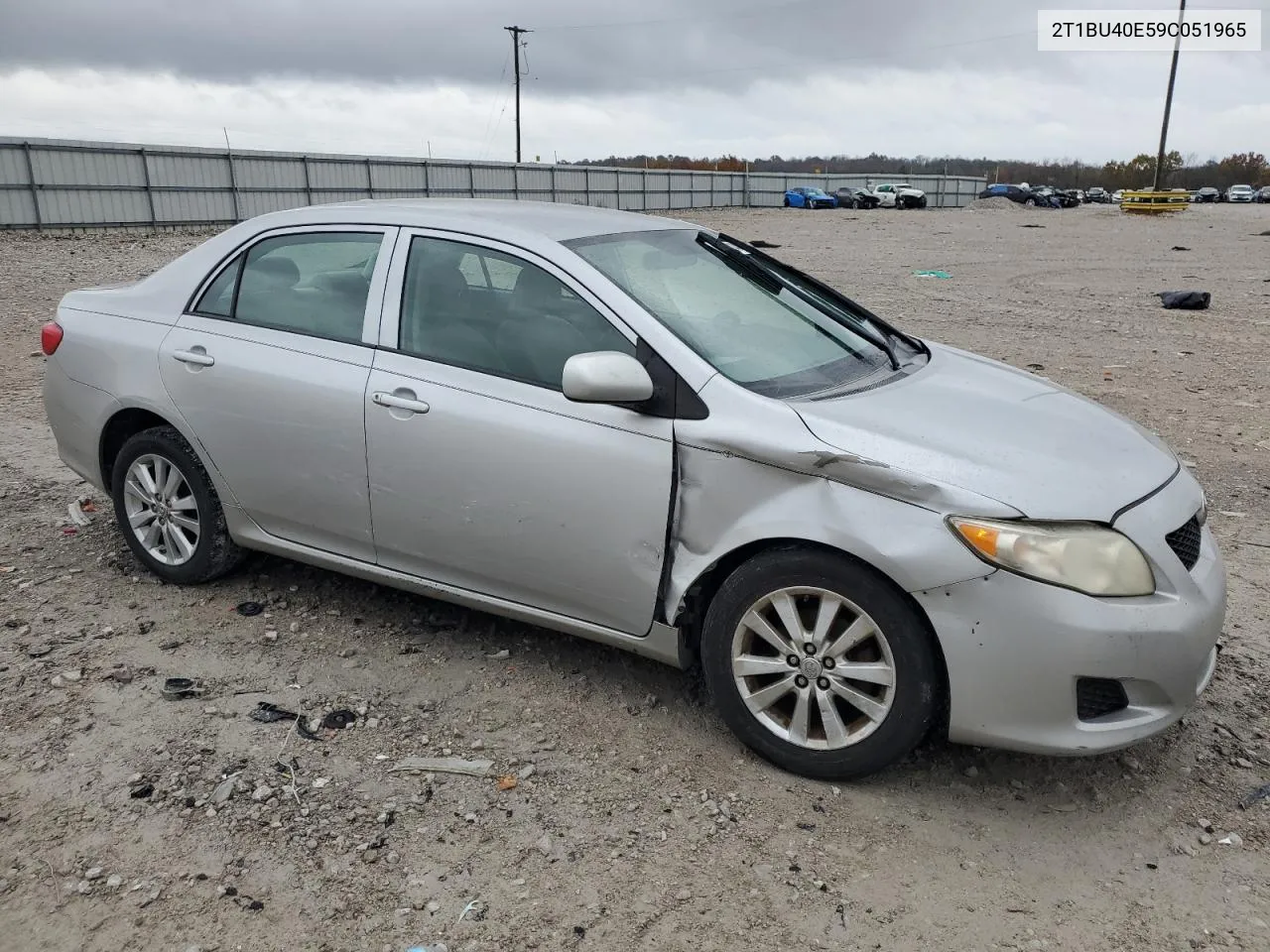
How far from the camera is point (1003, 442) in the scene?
119 inches

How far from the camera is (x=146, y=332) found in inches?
169

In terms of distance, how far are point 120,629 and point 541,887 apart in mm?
2371

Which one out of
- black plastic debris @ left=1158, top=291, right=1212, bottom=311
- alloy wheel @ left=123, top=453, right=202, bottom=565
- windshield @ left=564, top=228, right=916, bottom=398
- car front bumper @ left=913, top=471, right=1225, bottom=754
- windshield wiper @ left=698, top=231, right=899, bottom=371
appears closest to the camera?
car front bumper @ left=913, top=471, right=1225, bottom=754

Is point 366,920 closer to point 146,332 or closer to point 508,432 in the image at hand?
point 508,432

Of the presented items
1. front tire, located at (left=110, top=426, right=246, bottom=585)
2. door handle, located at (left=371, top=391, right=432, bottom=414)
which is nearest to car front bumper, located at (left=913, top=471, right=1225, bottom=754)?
door handle, located at (left=371, top=391, right=432, bottom=414)

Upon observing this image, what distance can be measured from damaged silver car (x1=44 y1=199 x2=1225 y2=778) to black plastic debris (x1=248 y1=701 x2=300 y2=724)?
0.60 meters

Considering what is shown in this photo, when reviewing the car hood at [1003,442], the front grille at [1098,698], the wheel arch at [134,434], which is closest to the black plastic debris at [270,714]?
the wheel arch at [134,434]

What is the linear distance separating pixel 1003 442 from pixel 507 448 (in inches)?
61.0

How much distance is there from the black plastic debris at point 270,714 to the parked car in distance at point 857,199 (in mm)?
53265

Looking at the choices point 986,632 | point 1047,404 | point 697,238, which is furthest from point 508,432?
point 1047,404

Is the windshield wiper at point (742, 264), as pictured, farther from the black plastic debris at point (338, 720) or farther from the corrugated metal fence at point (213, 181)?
the corrugated metal fence at point (213, 181)

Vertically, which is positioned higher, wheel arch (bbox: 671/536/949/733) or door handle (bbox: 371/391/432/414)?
door handle (bbox: 371/391/432/414)

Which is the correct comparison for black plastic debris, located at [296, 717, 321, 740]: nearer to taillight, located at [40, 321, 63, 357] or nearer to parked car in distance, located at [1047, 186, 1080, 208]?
taillight, located at [40, 321, 63, 357]

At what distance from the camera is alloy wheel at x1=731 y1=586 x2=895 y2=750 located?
292 centimetres
